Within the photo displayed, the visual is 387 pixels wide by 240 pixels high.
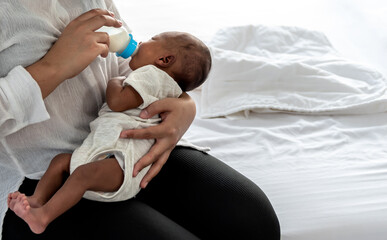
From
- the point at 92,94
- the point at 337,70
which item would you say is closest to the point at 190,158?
the point at 92,94

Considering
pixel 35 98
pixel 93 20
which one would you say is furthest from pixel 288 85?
pixel 35 98

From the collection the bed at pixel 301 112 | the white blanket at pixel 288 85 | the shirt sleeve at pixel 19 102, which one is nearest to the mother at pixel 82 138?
the shirt sleeve at pixel 19 102

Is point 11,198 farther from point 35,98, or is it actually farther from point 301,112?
point 301,112

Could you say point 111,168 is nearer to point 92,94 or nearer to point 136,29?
point 92,94

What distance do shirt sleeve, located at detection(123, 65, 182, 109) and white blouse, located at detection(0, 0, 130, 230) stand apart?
0.29ft

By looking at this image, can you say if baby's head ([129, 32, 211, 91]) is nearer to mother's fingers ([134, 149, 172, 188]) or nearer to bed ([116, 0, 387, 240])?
mother's fingers ([134, 149, 172, 188])

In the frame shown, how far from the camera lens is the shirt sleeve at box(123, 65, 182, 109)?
3.55ft

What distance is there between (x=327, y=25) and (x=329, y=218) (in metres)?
1.19

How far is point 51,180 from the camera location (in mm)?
987

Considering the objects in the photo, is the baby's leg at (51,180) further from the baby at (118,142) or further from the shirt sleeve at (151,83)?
the shirt sleeve at (151,83)

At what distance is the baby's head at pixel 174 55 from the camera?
117 centimetres

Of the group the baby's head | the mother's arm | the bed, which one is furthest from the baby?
the bed

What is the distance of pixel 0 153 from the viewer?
3.27ft

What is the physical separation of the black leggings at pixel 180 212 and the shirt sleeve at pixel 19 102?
0.18m
